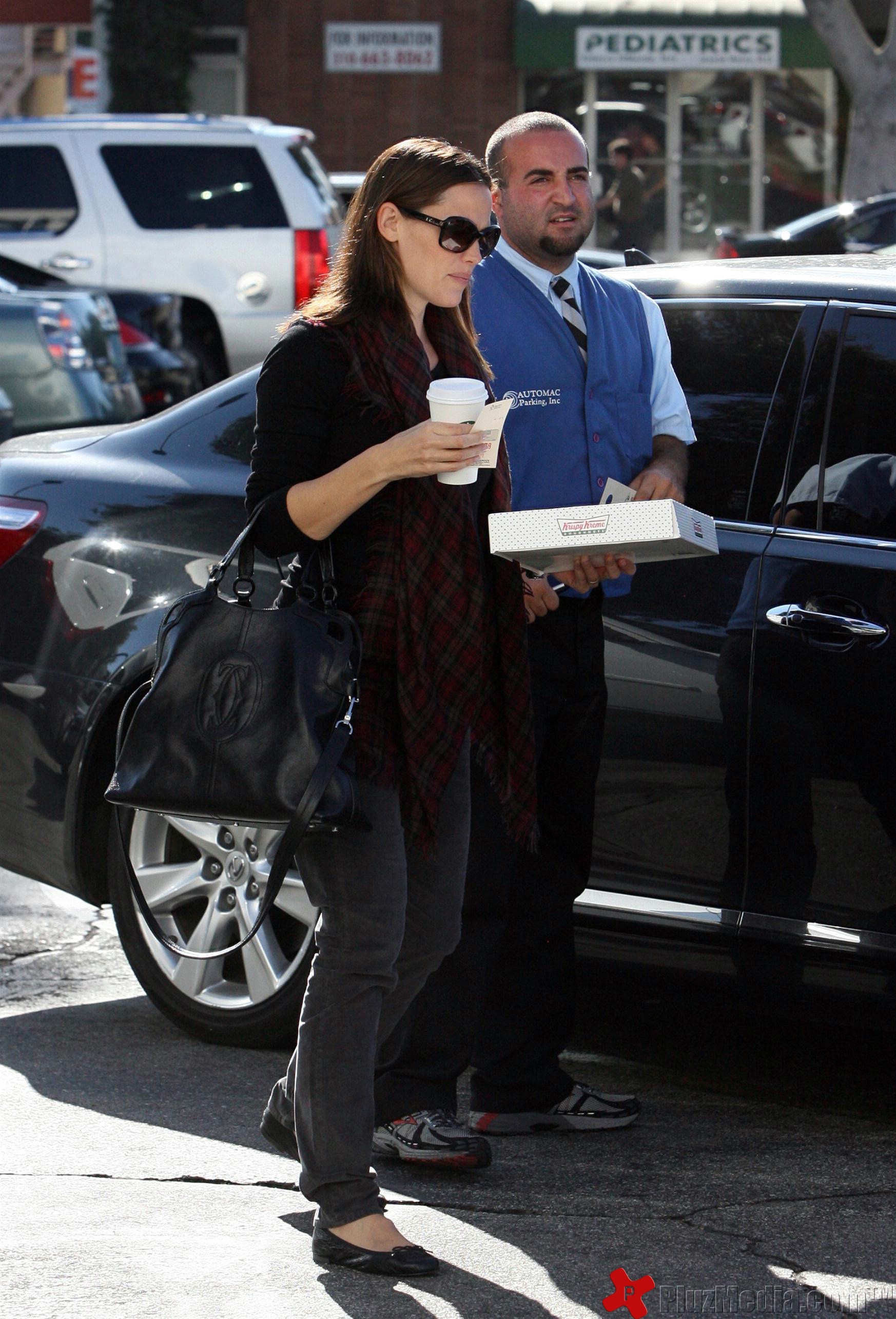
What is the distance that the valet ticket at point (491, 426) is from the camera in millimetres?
2887

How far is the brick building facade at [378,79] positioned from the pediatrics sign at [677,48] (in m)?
1.43

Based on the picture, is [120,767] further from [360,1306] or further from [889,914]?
[889,914]

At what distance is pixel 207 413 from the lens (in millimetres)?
4551

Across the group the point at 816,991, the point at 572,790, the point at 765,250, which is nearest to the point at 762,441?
the point at 572,790

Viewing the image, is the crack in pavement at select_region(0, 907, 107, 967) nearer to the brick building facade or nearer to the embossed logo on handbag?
the embossed logo on handbag

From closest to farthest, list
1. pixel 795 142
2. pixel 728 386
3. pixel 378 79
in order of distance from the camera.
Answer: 1. pixel 728 386
2. pixel 795 142
3. pixel 378 79

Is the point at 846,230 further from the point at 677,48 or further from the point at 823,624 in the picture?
the point at 677,48

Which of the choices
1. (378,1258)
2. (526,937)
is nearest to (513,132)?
(526,937)

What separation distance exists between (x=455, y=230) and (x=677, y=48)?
23702 mm

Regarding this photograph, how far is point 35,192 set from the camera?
1412 cm

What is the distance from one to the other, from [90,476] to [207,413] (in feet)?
1.06

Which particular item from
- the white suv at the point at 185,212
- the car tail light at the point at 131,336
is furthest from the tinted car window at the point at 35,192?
the car tail light at the point at 131,336

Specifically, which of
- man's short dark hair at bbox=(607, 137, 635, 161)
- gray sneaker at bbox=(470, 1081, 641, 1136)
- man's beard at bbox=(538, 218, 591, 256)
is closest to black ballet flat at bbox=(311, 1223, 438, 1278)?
gray sneaker at bbox=(470, 1081, 641, 1136)

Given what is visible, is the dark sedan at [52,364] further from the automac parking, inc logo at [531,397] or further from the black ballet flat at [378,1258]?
the black ballet flat at [378,1258]
